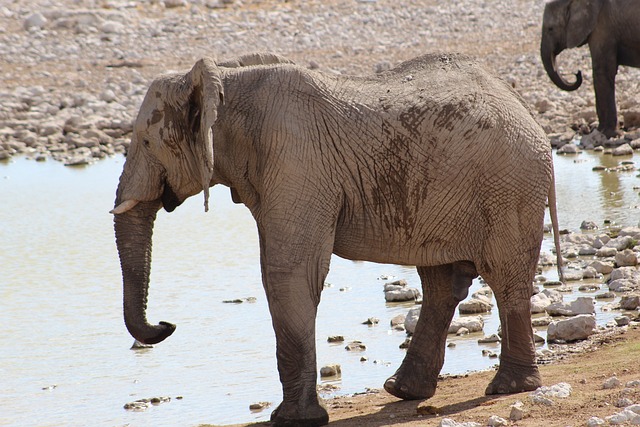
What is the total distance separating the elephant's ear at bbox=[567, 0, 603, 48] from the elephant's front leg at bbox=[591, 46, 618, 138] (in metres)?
0.36

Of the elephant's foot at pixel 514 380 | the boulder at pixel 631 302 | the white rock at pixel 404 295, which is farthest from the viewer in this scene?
the white rock at pixel 404 295

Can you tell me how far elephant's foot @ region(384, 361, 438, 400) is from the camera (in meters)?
7.26

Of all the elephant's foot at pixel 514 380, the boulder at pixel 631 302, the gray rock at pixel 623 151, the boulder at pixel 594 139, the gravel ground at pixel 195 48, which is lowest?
the elephant's foot at pixel 514 380

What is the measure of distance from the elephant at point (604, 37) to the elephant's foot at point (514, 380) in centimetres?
1163

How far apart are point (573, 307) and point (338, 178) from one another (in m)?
2.83

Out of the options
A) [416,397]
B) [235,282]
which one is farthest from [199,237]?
[416,397]

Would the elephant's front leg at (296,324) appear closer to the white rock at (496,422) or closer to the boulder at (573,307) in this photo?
the white rock at (496,422)

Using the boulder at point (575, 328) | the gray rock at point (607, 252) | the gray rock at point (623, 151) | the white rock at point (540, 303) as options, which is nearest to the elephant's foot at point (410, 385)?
the boulder at point (575, 328)

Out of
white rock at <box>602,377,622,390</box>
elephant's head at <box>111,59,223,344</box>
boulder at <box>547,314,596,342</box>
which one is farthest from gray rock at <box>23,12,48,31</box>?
white rock at <box>602,377,622,390</box>

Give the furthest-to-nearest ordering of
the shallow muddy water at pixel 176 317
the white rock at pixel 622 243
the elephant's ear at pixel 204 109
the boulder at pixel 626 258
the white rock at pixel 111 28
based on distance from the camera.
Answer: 1. the white rock at pixel 111 28
2. the white rock at pixel 622 243
3. the boulder at pixel 626 258
4. the shallow muddy water at pixel 176 317
5. the elephant's ear at pixel 204 109

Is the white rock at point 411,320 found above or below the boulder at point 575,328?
above

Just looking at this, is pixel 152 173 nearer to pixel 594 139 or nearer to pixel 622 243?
pixel 622 243

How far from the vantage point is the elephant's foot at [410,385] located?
726 cm

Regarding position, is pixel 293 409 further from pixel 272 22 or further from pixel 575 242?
pixel 272 22
